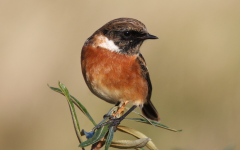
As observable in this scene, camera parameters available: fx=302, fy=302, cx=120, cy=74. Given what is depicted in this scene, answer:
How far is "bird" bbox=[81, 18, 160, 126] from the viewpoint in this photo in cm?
296

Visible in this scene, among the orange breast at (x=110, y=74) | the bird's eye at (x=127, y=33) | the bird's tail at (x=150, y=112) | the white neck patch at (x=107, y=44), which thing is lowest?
the bird's tail at (x=150, y=112)

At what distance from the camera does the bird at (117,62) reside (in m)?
2.96

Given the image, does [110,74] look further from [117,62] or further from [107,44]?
[107,44]

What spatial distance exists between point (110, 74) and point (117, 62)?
162 millimetres

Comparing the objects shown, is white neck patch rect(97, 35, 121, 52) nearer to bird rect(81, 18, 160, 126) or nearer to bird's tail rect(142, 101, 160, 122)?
bird rect(81, 18, 160, 126)

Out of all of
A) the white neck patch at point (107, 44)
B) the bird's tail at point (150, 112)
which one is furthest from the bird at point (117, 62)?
the bird's tail at point (150, 112)

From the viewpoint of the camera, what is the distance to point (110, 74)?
295 cm

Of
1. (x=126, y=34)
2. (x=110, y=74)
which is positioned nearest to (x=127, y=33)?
(x=126, y=34)

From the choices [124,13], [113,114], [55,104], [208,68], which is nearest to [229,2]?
[208,68]

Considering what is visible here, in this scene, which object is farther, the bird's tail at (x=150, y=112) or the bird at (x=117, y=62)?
the bird's tail at (x=150, y=112)

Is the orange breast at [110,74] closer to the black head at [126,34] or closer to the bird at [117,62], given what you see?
the bird at [117,62]

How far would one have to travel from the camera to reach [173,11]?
616cm

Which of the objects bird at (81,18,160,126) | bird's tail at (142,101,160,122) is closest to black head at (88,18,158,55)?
bird at (81,18,160,126)

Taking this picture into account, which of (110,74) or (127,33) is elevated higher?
(127,33)
